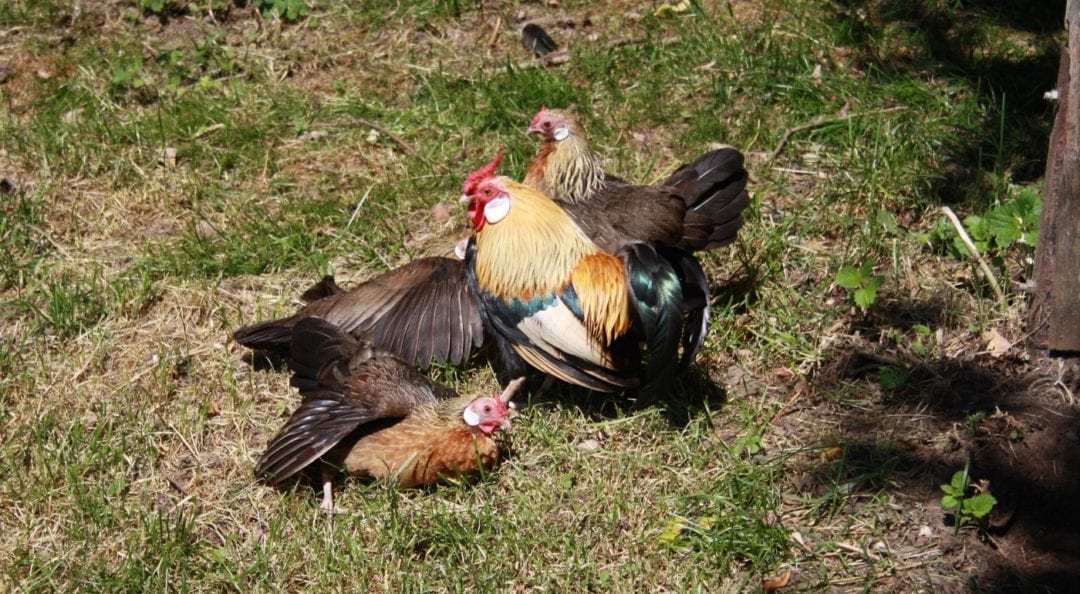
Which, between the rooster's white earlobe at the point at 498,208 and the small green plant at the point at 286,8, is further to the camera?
the small green plant at the point at 286,8

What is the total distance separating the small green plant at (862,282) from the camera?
4891 millimetres

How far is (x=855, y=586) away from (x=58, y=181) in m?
4.50

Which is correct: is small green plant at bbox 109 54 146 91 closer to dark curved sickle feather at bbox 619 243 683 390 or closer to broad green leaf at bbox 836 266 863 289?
dark curved sickle feather at bbox 619 243 683 390

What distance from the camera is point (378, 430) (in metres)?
4.54

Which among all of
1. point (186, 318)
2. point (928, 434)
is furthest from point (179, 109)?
point (928, 434)

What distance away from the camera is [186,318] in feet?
17.5

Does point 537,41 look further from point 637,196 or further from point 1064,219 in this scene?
point 1064,219

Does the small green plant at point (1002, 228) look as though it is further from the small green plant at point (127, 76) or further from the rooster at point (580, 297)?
the small green plant at point (127, 76)

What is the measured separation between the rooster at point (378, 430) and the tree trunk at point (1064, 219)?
87.0 inches

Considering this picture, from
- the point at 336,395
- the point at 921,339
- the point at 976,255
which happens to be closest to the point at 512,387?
the point at 336,395

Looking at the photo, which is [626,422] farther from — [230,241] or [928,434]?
[230,241]

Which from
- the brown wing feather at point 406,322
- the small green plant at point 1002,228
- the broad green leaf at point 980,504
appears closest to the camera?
the broad green leaf at point 980,504

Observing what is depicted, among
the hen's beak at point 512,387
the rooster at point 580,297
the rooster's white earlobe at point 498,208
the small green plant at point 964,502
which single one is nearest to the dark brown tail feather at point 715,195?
the rooster at point 580,297

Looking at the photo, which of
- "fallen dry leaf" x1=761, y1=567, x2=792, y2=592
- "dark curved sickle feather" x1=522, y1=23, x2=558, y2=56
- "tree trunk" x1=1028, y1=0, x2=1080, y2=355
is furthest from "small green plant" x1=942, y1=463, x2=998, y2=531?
"dark curved sickle feather" x1=522, y1=23, x2=558, y2=56
